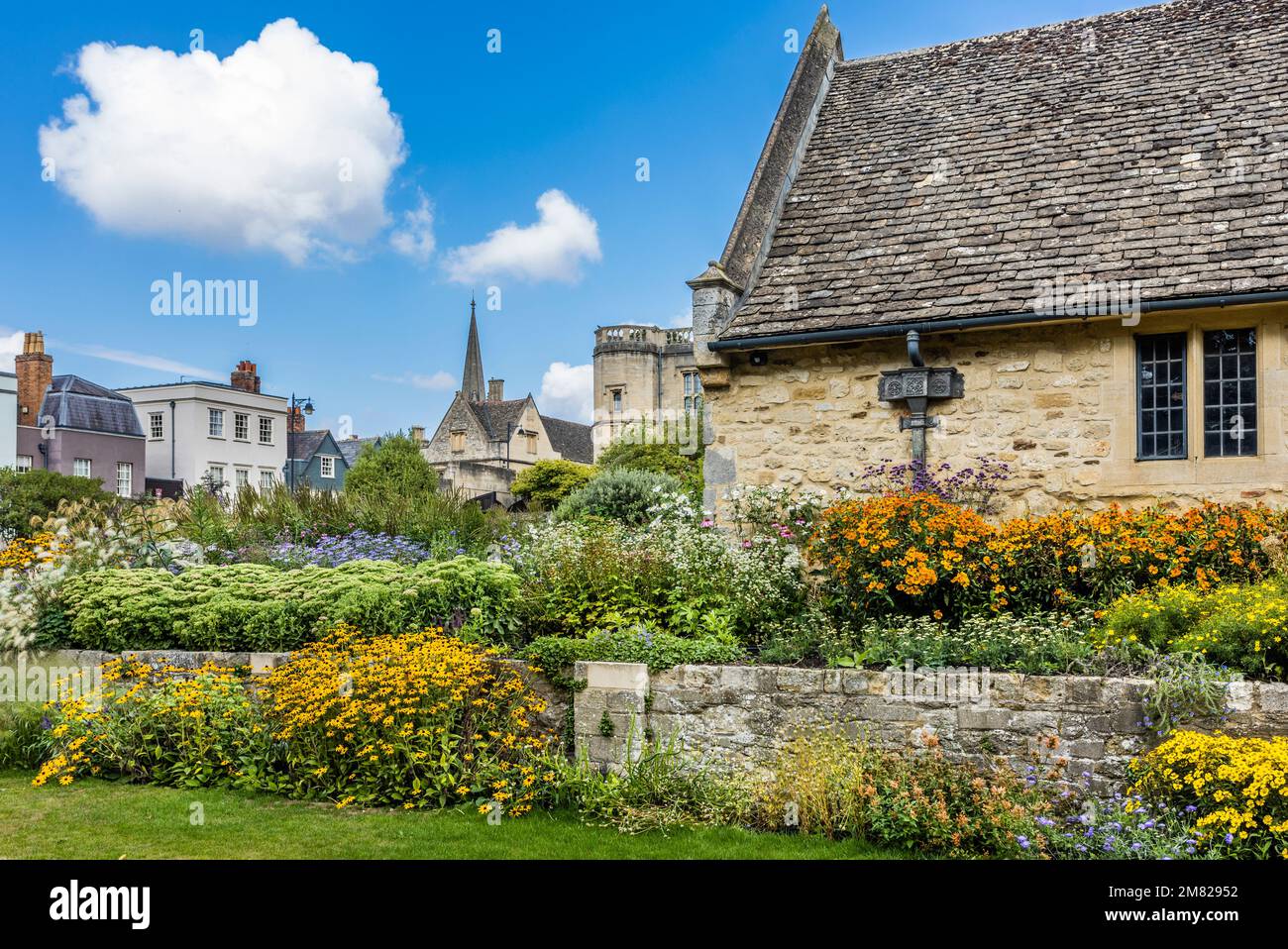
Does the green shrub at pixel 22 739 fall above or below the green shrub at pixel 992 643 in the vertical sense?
below

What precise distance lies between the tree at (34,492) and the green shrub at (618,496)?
70.9 feet

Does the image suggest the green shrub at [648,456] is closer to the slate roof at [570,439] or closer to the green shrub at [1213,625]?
the slate roof at [570,439]

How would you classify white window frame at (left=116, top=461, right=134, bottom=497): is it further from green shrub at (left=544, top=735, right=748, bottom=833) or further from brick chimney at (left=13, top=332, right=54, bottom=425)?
green shrub at (left=544, top=735, right=748, bottom=833)

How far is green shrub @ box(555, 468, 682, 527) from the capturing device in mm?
17431

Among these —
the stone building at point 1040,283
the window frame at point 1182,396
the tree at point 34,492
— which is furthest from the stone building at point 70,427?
the window frame at point 1182,396

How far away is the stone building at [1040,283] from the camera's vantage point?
999 centimetres

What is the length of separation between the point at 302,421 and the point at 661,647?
57.0 meters

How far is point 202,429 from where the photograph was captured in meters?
48.9

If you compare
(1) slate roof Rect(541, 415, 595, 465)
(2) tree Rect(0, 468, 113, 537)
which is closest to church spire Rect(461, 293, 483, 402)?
(1) slate roof Rect(541, 415, 595, 465)

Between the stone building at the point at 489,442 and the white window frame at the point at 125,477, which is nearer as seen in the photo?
the white window frame at the point at 125,477

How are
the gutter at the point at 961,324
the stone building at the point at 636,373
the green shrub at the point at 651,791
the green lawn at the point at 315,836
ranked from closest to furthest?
the green lawn at the point at 315,836 → the green shrub at the point at 651,791 → the gutter at the point at 961,324 → the stone building at the point at 636,373

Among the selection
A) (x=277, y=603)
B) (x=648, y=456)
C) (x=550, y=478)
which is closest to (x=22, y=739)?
(x=277, y=603)
